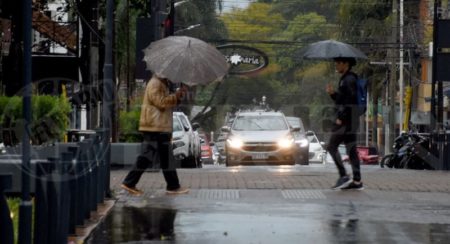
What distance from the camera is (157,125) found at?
1400 centimetres

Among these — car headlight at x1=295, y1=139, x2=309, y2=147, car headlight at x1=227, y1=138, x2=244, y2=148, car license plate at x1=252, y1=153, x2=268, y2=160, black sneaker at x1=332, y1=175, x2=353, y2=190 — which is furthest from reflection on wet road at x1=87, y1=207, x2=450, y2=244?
car headlight at x1=295, y1=139, x2=309, y2=147

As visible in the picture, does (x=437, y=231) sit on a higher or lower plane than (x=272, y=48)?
lower

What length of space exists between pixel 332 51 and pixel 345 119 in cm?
171

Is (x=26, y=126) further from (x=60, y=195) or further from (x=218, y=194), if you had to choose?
(x=218, y=194)

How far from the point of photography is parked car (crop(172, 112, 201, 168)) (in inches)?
1016

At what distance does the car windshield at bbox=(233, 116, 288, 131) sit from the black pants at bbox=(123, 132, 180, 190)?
1354cm

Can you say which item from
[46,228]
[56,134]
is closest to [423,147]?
[56,134]

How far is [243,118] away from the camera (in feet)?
93.9

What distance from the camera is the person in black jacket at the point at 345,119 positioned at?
48.5 ft

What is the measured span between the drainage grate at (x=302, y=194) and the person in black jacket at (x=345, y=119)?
53cm

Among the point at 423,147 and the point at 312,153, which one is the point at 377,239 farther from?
the point at 312,153

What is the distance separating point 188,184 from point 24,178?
840 cm

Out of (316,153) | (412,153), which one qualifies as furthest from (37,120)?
(316,153)

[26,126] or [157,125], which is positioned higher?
[26,126]
